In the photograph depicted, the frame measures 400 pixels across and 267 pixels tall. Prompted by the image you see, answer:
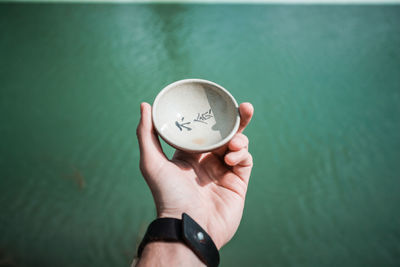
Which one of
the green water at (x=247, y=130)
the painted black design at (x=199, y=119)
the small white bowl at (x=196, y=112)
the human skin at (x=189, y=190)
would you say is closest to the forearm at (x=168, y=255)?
the human skin at (x=189, y=190)

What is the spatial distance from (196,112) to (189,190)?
42 cm

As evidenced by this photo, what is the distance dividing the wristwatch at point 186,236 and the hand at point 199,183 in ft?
0.21

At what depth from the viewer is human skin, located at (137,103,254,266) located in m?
0.88

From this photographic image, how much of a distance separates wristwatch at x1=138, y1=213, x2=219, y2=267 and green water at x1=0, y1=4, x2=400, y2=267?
995mm

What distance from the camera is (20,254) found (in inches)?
69.3

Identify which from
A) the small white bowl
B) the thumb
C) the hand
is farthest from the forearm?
the small white bowl

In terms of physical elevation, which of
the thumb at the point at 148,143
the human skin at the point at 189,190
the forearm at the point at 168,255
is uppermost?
the thumb at the point at 148,143

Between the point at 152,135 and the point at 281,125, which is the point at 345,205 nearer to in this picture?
the point at 281,125

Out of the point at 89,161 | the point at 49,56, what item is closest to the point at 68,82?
the point at 49,56

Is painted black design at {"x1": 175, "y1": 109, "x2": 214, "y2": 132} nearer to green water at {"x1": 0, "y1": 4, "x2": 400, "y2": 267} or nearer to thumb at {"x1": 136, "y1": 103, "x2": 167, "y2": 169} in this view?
thumb at {"x1": 136, "y1": 103, "x2": 167, "y2": 169}

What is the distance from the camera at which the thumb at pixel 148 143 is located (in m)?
0.99

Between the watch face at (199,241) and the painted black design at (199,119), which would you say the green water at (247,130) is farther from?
the painted black design at (199,119)

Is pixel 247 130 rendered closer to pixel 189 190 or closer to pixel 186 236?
pixel 189 190

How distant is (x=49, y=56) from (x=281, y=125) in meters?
3.13
